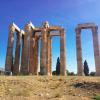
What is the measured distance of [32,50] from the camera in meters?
45.8

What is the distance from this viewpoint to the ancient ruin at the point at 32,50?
42.1 meters

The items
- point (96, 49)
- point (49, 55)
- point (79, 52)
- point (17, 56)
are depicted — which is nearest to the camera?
point (96, 49)

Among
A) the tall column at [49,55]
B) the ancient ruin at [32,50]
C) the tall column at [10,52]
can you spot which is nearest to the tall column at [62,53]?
the ancient ruin at [32,50]

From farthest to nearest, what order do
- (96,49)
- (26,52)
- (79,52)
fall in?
(26,52) → (79,52) → (96,49)

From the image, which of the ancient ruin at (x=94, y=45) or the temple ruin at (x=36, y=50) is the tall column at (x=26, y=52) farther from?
the ancient ruin at (x=94, y=45)

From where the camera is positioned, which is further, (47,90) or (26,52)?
(26,52)

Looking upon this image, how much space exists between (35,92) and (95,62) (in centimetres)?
2605

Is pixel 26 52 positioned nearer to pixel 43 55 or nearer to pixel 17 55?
pixel 17 55

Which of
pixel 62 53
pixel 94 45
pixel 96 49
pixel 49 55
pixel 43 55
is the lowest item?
pixel 43 55

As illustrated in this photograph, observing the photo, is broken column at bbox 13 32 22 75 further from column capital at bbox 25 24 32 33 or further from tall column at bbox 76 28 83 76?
tall column at bbox 76 28 83 76

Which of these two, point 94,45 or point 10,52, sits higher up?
point 94,45

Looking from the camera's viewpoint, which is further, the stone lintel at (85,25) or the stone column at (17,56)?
the stone column at (17,56)

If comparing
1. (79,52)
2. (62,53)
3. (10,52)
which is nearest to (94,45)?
(79,52)

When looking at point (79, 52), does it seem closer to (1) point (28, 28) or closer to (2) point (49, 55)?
(2) point (49, 55)
